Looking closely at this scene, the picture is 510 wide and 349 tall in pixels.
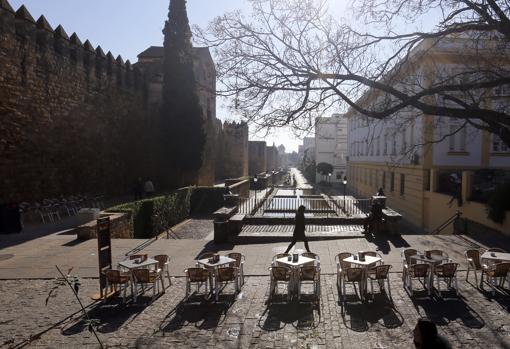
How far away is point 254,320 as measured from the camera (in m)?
6.54

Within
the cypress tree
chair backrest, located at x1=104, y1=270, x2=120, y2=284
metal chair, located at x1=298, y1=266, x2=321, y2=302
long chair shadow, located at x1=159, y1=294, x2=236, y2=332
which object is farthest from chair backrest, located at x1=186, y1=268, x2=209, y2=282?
the cypress tree

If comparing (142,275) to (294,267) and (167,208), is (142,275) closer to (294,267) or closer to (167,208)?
(294,267)

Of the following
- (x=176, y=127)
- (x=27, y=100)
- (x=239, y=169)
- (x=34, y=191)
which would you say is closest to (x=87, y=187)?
(x=34, y=191)

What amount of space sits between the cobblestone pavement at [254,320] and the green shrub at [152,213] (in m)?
7.07

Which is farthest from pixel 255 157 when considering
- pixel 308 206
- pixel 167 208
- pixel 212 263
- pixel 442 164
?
pixel 212 263

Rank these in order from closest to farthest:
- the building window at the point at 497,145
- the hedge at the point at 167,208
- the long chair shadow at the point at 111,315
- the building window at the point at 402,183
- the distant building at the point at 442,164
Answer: the long chair shadow at the point at 111,315
the hedge at the point at 167,208
the distant building at the point at 442,164
the building window at the point at 497,145
the building window at the point at 402,183

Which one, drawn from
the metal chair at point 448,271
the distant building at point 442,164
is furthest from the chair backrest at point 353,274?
the distant building at point 442,164

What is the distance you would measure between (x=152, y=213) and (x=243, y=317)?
34.6 feet

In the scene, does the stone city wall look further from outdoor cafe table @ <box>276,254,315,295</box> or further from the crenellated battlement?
outdoor cafe table @ <box>276,254,315,295</box>

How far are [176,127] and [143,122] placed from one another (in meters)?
2.46

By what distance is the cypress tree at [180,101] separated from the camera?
25391mm

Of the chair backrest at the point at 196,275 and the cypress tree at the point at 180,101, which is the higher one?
the cypress tree at the point at 180,101

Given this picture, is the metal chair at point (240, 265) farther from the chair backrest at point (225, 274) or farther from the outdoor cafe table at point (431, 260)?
the outdoor cafe table at point (431, 260)

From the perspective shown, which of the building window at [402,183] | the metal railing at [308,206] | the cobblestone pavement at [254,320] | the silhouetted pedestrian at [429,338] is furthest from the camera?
the building window at [402,183]
